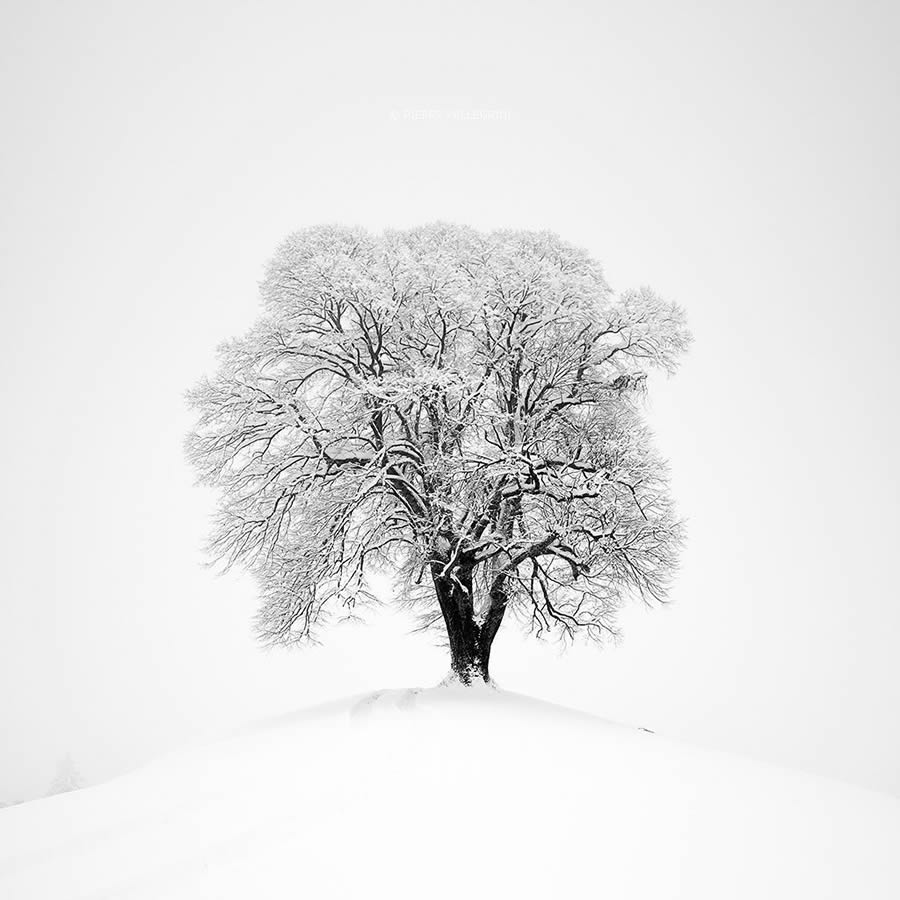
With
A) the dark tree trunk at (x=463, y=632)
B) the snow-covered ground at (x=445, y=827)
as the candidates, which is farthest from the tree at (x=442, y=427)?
the snow-covered ground at (x=445, y=827)

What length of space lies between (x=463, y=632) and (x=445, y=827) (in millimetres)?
9467

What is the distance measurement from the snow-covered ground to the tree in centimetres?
543

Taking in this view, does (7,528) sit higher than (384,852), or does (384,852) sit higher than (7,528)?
(7,528)

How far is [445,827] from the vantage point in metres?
5.38

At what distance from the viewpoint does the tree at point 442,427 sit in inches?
535

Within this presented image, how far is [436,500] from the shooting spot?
43.4 feet

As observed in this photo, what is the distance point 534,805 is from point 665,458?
1049cm

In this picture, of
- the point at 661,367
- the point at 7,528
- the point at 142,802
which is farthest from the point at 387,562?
the point at 7,528

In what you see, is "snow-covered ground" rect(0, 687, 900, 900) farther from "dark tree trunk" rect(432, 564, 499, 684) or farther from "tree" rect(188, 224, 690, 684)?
"tree" rect(188, 224, 690, 684)

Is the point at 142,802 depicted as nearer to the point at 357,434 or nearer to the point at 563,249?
the point at 357,434

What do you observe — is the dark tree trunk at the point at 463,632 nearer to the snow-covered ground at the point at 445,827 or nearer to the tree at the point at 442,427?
the tree at the point at 442,427

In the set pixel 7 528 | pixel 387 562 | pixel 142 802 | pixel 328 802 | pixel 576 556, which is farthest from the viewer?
pixel 7 528

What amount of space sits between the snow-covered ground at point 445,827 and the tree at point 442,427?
5432 mm

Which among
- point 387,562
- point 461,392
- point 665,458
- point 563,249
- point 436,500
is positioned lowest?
point 387,562
